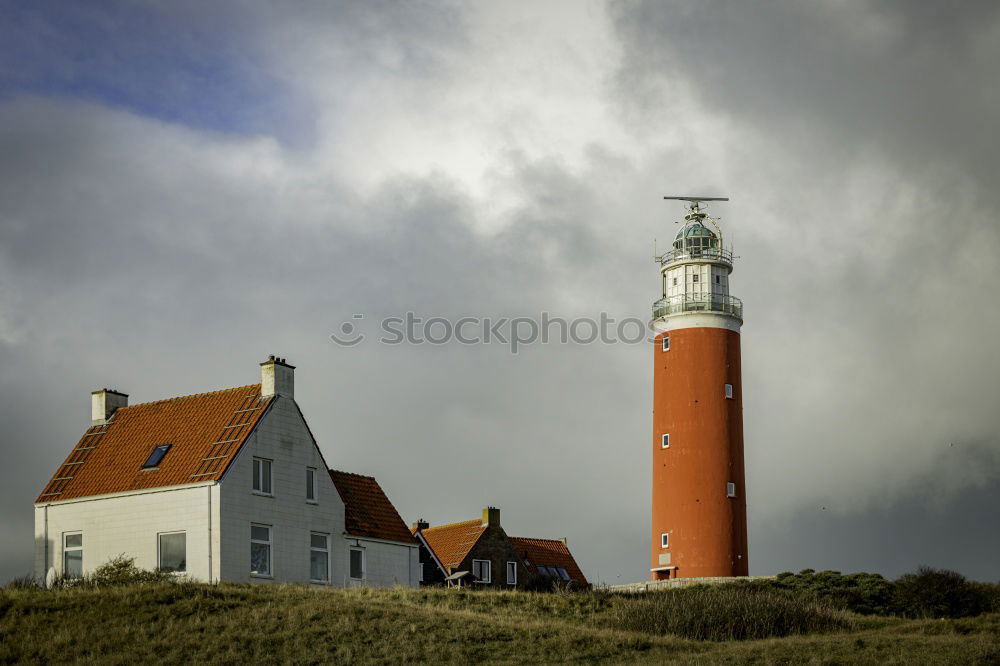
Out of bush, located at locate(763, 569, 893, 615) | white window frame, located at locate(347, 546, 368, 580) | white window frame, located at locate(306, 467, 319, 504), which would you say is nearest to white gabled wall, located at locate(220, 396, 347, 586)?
white window frame, located at locate(306, 467, 319, 504)

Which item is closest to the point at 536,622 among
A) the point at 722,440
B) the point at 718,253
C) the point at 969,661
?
→ the point at 969,661

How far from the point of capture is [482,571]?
5953 cm

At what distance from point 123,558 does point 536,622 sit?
14600 mm

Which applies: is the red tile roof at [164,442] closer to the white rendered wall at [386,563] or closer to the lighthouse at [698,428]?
the white rendered wall at [386,563]

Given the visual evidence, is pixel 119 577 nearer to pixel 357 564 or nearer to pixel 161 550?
pixel 161 550

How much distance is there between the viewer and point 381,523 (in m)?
47.8

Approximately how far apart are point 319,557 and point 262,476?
12.5 ft

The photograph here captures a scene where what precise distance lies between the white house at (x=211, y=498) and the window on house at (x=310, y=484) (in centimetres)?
4

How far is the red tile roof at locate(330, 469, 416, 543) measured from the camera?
46375mm

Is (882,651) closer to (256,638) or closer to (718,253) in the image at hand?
(256,638)

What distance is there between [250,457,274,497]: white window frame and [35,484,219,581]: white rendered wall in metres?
1.88

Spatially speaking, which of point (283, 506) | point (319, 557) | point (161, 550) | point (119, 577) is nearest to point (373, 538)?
point (319, 557)

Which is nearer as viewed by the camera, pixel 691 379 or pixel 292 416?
pixel 292 416

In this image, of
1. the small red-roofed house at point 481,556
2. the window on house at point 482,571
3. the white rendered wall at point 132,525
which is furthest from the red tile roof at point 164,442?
the window on house at point 482,571
